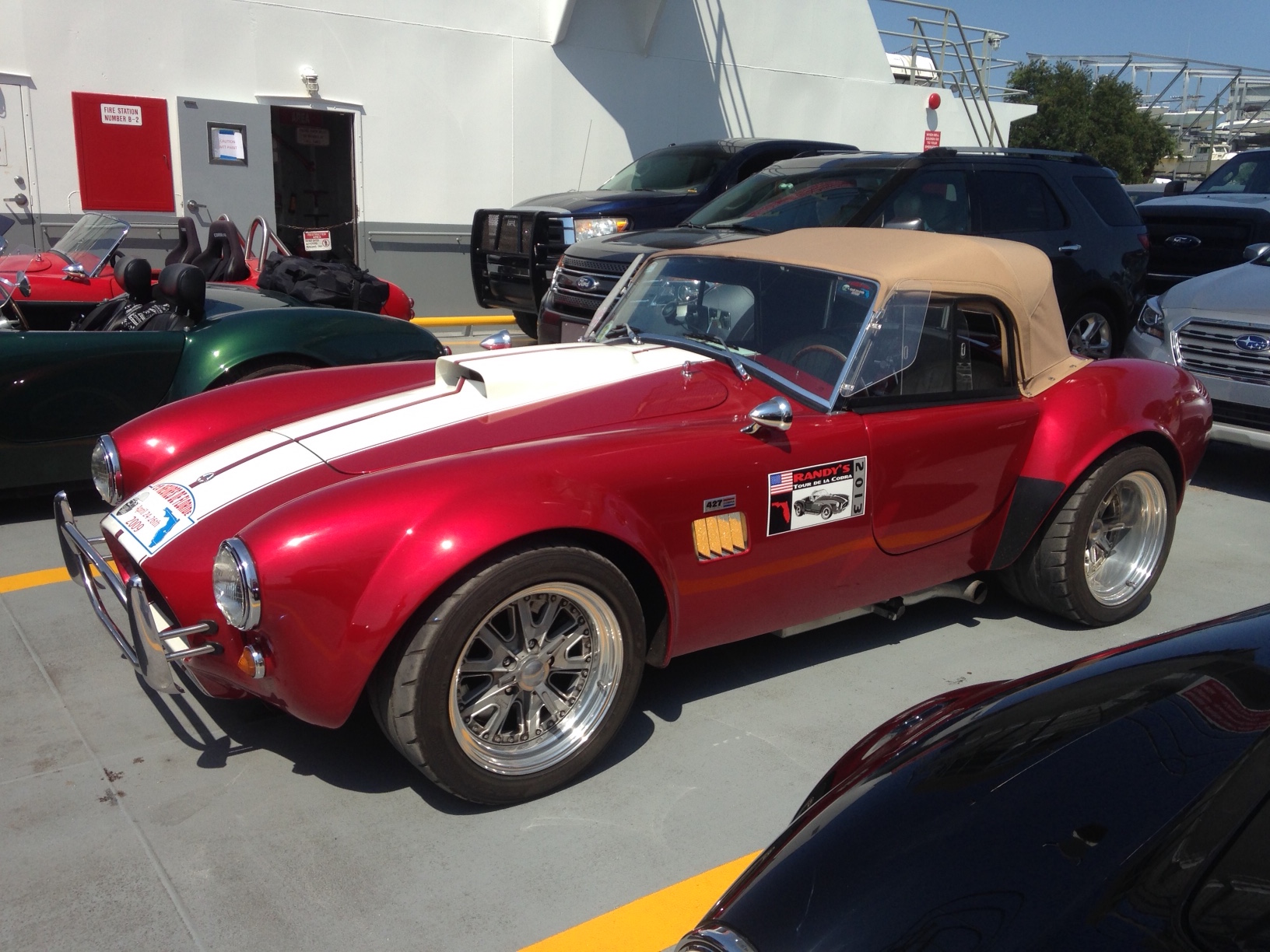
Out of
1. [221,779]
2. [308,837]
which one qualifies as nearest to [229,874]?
[308,837]

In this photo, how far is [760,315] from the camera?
4.06 m

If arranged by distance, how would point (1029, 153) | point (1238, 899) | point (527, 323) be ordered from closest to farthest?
point (1238, 899)
point (1029, 153)
point (527, 323)

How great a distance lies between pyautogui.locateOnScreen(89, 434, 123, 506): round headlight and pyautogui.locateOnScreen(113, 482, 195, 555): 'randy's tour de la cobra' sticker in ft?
0.67

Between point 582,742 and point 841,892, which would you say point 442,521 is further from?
point 841,892

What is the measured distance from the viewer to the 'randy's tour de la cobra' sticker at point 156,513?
315cm

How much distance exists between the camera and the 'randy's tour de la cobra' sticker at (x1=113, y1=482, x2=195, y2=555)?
3.15 metres

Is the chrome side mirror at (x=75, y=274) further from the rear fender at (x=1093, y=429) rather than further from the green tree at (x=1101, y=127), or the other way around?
the green tree at (x=1101, y=127)

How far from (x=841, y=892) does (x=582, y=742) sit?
4.92 feet

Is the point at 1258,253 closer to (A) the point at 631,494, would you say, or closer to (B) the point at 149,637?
(A) the point at 631,494

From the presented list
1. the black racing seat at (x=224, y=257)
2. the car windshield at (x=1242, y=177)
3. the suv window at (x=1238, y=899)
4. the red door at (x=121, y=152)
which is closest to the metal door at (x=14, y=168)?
the red door at (x=121, y=152)

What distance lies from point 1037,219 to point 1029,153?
0.61m

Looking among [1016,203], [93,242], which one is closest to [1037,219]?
[1016,203]

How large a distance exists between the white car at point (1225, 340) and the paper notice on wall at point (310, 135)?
400 inches

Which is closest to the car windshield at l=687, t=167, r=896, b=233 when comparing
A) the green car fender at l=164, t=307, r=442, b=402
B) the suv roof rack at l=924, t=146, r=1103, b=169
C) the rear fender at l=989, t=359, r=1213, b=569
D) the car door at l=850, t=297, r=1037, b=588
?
the suv roof rack at l=924, t=146, r=1103, b=169
